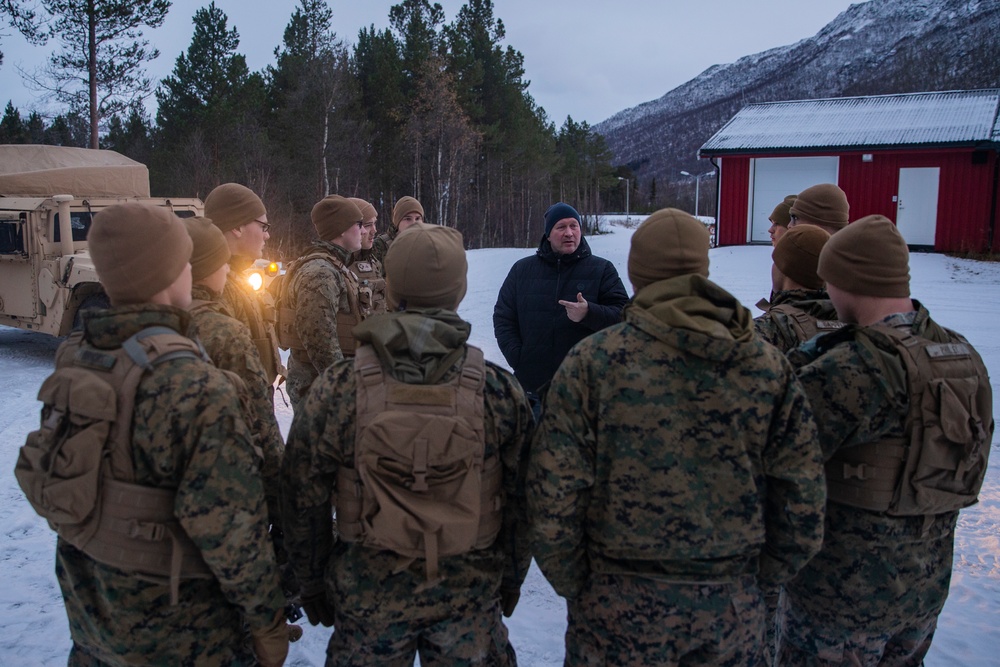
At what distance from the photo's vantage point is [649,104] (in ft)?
601

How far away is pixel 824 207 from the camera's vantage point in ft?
11.4

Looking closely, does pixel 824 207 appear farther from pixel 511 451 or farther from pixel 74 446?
pixel 74 446

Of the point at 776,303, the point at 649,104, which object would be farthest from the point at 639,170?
the point at 776,303

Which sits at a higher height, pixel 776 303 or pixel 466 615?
pixel 776 303

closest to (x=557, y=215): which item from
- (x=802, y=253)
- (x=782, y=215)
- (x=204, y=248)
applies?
(x=782, y=215)

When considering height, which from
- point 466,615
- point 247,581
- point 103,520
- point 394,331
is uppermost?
point 394,331

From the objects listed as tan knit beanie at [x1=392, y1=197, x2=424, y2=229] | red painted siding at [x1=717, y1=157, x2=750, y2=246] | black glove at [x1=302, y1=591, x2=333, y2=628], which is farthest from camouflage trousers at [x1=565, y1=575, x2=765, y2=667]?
red painted siding at [x1=717, y1=157, x2=750, y2=246]

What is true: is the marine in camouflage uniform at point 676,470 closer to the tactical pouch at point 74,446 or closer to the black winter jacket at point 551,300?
the tactical pouch at point 74,446

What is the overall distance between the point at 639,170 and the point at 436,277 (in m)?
124

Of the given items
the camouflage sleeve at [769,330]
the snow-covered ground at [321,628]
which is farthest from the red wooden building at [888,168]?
the camouflage sleeve at [769,330]

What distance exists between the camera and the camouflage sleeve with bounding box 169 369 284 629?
1.81 m

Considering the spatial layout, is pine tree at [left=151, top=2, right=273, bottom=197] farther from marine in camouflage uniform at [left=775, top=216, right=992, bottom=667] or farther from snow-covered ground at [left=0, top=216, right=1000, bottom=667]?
marine in camouflage uniform at [left=775, top=216, right=992, bottom=667]

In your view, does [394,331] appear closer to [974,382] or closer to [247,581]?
[247,581]

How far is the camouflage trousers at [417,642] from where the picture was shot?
199cm
